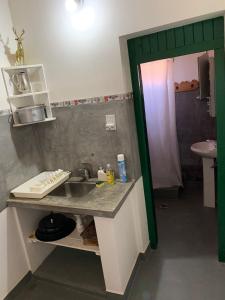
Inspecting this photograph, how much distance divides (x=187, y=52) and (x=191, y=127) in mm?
1701

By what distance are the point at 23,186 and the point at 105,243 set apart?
2.59ft

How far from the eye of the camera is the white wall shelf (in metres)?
1.79

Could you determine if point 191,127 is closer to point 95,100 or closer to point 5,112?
point 95,100

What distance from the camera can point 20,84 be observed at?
1.83 m

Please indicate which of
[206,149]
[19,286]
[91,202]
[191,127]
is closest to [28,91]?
[91,202]

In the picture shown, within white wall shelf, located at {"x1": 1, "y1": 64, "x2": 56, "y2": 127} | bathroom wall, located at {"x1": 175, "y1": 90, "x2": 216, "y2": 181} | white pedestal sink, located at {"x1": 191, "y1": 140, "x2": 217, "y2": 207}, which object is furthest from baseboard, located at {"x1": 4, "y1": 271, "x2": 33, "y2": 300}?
bathroom wall, located at {"x1": 175, "y1": 90, "x2": 216, "y2": 181}

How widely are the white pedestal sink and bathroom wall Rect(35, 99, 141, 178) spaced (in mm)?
926

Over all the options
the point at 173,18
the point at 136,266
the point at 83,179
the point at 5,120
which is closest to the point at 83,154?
the point at 83,179

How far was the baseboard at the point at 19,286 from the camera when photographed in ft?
5.95

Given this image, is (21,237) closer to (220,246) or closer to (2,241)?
(2,241)

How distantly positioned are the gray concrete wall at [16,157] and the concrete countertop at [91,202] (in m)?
0.15

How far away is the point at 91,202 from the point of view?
160 centimetres

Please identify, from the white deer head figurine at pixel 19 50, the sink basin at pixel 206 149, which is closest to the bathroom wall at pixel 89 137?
the white deer head figurine at pixel 19 50

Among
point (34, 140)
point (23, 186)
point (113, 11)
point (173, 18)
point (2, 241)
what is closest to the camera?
point (173, 18)
